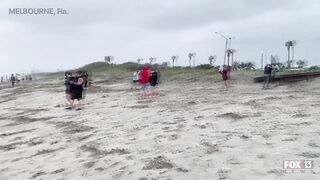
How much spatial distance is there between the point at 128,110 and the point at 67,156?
30.8ft

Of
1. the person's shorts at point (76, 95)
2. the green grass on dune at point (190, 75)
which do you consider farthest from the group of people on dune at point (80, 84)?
the green grass on dune at point (190, 75)

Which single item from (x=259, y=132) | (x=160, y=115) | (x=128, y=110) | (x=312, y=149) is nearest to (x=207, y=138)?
(x=259, y=132)

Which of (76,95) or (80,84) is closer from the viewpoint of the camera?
(80,84)

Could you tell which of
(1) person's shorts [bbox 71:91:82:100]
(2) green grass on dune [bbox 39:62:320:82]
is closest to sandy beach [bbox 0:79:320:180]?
(1) person's shorts [bbox 71:91:82:100]

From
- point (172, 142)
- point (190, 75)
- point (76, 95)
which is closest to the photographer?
point (172, 142)

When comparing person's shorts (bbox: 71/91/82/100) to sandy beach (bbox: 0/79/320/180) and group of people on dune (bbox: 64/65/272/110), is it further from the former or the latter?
sandy beach (bbox: 0/79/320/180)

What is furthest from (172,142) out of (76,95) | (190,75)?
(190,75)

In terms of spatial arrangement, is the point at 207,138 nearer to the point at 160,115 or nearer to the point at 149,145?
the point at 149,145

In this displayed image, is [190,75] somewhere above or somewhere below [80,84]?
below

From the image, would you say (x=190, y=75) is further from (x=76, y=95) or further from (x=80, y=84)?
(x=80, y=84)

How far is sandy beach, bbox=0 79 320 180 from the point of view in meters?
11.9

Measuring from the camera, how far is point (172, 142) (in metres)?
14.8

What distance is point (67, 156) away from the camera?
14.9 m

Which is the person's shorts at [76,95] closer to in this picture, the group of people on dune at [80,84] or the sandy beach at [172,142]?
the group of people on dune at [80,84]
